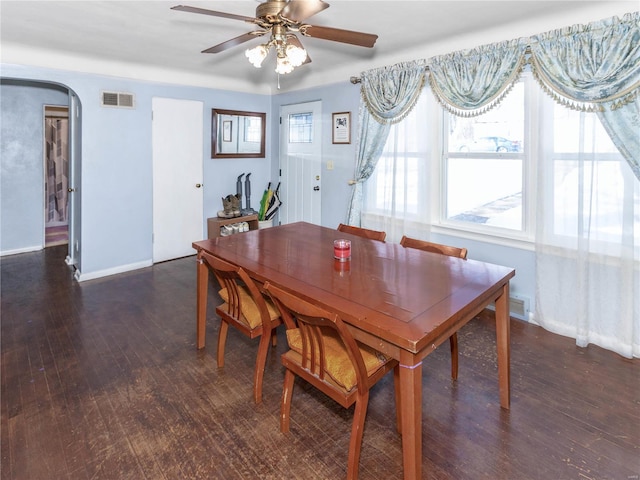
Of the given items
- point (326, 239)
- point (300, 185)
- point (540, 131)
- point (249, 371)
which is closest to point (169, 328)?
point (249, 371)

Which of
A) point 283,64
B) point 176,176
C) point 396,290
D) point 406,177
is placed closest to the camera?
point 396,290

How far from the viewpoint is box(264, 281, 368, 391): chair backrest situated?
1.44 meters

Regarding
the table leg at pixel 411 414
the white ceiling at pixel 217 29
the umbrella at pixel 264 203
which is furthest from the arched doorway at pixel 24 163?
the table leg at pixel 411 414

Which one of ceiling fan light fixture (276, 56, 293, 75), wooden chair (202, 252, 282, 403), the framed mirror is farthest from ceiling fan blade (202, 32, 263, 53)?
the framed mirror

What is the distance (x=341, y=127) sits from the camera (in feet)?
14.7

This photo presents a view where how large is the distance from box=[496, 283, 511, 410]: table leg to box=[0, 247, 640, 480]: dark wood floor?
0.13m

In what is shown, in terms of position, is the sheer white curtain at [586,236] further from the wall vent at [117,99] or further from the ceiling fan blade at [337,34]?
the wall vent at [117,99]

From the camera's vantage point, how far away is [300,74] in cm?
475

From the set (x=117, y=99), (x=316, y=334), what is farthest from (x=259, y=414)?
(x=117, y=99)

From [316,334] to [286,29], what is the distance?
1580mm

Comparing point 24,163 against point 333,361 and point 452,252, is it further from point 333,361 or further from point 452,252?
point 452,252

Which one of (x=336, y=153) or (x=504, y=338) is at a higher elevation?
(x=336, y=153)

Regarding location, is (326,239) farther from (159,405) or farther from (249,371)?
(159,405)

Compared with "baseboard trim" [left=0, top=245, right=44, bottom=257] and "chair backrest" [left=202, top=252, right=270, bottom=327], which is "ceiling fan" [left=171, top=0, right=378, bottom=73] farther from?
"baseboard trim" [left=0, top=245, right=44, bottom=257]
